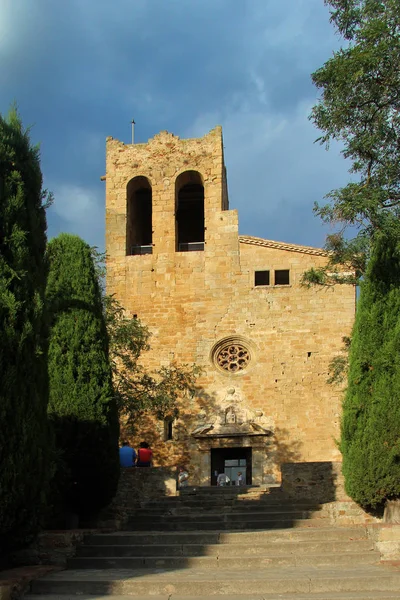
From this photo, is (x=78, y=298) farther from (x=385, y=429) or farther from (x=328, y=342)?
(x=328, y=342)

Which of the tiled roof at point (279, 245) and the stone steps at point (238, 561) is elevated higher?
the tiled roof at point (279, 245)

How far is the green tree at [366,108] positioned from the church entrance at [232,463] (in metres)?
10.2

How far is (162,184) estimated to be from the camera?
70.5 feet

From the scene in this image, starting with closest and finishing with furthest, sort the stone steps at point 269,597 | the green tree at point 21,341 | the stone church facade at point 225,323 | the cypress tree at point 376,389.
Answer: the stone steps at point 269,597 → the green tree at point 21,341 → the cypress tree at point 376,389 → the stone church facade at point 225,323

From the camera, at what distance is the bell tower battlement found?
20.8 m

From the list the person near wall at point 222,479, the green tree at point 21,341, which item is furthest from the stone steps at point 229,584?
the person near wall at point 222,479

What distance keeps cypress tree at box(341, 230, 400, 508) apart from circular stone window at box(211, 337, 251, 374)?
9436mm

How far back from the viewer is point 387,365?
9.28m

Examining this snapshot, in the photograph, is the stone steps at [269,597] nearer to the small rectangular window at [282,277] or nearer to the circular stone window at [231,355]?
the circular stone window at [231,355]

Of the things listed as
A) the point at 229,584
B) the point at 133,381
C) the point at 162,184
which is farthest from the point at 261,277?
the point at 229,584

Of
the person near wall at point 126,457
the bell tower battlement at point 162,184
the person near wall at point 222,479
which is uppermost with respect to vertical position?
the bell tower battlement at point 162,184

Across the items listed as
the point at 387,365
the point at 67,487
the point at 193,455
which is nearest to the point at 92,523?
the point at 67,487

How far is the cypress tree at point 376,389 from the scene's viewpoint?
9.06m

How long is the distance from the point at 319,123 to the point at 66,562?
679 cm
